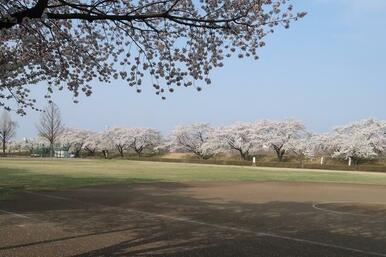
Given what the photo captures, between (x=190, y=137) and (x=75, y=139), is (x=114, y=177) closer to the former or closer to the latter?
(x=190, y=137)

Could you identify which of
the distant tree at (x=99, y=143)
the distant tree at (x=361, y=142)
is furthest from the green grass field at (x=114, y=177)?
the distant tree at (x=99, y=143)

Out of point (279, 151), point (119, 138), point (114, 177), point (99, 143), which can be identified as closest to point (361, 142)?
point (279, 151)

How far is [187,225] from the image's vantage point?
11.7 meters

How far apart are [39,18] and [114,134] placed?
89.3 meters

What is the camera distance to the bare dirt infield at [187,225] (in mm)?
8891

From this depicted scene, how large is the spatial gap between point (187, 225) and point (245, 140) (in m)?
67.7

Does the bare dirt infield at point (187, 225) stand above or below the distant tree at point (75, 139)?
below

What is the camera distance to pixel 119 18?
7684 millimetres

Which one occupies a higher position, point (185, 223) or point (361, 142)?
point (361, 142)

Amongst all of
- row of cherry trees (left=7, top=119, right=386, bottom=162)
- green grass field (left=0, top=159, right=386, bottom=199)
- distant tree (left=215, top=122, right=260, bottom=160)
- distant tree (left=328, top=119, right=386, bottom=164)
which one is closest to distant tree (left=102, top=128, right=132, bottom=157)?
row of cherry trees (left=7, top=119, right=386, bottom=162)

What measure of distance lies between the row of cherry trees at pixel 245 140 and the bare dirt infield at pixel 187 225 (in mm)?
48815

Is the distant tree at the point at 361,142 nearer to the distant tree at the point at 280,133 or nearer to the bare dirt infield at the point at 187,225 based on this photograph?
the distant tree at the point at 280,133

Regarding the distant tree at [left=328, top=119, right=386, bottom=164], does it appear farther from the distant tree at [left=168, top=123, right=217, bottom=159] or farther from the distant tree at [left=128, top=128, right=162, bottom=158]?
the distant tree at [left=128, top=128, right=162, bottom=158]

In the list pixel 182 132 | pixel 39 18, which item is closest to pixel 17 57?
pixel 39 18
